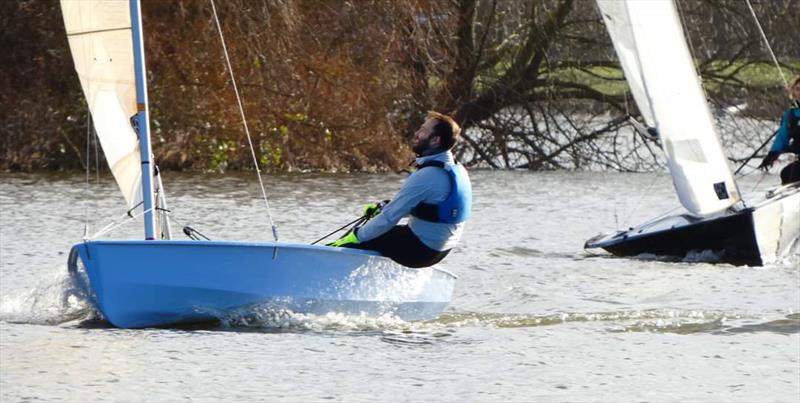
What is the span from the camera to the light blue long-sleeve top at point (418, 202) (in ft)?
28.2

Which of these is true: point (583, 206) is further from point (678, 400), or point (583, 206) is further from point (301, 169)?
point (678, 400)

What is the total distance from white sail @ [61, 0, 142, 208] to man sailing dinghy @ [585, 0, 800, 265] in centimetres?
397

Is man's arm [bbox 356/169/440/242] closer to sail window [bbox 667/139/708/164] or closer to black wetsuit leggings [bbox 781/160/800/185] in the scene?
sail window [bbox 667/139/708/164]

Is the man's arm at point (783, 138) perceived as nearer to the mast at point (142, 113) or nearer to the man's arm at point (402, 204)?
the man's arm at point (402, 204)

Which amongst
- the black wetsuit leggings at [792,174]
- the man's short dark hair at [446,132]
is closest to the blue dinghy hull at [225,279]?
the man's short dark hair at [446,132]

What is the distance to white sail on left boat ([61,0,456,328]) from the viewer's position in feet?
27.0

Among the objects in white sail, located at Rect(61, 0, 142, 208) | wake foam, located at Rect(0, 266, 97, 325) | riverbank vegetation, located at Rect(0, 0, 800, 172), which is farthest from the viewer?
riverbank vegetation, located at Rect(0, 0, 800, 172)

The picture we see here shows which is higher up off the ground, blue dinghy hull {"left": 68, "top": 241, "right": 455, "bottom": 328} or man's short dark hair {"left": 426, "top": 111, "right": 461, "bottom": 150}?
man's short dark hair {"left": 426, "top": 111, "right": 461, "bottom": 150}

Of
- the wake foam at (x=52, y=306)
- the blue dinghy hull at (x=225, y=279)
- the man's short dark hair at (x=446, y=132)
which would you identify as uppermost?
the man's short dark hair at (x=446, y=132)

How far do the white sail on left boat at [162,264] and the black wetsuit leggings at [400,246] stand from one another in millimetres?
63

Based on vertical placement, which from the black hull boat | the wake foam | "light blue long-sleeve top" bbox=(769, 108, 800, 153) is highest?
"light blue long-sleeve top" bbox=(769, 108, 800, 153)

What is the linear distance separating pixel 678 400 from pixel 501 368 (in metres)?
0.91

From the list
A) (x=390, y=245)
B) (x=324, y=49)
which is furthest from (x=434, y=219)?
(x=324, y=49)

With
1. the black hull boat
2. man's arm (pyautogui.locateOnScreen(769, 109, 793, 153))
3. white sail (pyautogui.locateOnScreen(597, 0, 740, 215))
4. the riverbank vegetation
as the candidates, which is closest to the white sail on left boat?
the black hull boat
